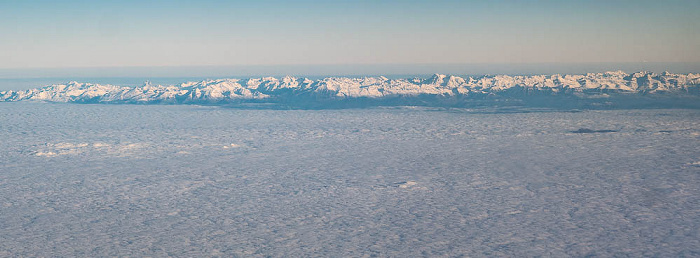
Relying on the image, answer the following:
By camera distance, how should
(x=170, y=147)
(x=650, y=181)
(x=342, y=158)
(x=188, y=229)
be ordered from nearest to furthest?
(x=188, y=229) < (x=650, y=181) < (x=342, y=158) < (x=170, y=147)

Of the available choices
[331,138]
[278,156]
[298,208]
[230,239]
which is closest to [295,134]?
Answer: [331,138]

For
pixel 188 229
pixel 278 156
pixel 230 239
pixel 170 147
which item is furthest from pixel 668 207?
pixel 170 147

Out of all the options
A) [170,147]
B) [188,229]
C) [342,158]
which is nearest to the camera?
[188,229]

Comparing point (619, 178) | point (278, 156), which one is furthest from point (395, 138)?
point (619, 178)

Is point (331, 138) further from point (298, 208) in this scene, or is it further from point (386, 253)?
point (386, 253)

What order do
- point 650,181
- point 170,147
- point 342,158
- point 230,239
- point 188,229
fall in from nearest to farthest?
point 230,239
point 188,229
point 650,181
point 342,158
point 170,147

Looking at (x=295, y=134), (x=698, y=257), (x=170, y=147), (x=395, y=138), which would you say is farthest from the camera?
(x=295, y=134)

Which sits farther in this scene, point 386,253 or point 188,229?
point 188,229

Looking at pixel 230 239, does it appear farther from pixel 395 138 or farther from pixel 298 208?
pixel 395 138
